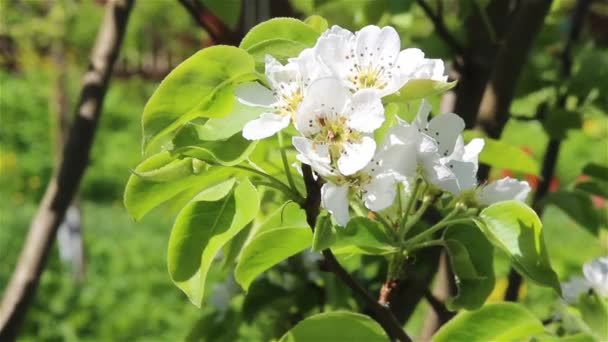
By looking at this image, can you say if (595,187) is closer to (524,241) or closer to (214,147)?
(524,241)

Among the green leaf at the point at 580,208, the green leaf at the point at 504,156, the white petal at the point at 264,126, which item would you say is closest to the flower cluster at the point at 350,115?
the white petal at the point at 264,126

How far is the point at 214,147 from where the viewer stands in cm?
68

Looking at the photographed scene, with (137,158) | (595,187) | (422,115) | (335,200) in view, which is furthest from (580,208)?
Result: (137,158)

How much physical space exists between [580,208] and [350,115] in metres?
0.83

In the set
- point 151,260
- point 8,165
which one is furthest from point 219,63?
point 8,165

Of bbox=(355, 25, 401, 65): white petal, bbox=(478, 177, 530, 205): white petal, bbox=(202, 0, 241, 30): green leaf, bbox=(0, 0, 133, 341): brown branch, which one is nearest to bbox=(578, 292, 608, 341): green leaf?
bbox=(478, 177, 530, 205): white petal

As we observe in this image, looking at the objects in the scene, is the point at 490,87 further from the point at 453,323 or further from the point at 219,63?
the point at 219,63

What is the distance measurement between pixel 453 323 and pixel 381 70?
0.24 m

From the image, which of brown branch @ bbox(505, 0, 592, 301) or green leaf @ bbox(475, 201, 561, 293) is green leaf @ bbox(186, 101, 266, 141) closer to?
green leaf @ bbox(475, 201, 561, 293)

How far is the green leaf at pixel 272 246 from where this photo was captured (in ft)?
2.34

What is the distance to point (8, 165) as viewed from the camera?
219 inches

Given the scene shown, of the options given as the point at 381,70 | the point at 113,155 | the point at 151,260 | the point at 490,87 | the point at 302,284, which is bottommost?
the point at 113,155

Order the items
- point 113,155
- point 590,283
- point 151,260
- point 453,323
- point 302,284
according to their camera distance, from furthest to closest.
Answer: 1. point 113,155
2. point 151,260
3. point 302,284
4. point 590,283
5. point 453,323

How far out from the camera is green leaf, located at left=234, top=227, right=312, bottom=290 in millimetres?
713
